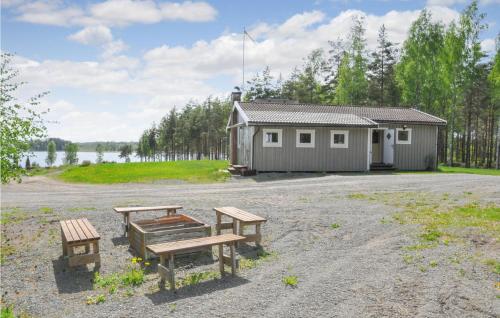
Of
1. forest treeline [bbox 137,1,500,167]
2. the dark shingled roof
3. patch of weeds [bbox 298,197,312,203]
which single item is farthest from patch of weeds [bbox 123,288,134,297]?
forest treeline [bbox 137,1,500,167]

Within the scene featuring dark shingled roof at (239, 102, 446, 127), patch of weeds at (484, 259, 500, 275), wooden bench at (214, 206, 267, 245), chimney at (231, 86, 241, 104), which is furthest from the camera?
chimney at (231, 86, 241, 104)

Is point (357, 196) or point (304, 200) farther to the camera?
point (357, 196)

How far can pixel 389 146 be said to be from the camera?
2423 cm

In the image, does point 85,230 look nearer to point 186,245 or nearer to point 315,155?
point 186,245

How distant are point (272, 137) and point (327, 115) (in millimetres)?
4317

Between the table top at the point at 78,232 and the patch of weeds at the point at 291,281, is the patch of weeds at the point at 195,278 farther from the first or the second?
the table top at the point at 78,232

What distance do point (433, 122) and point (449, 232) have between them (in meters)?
17.7

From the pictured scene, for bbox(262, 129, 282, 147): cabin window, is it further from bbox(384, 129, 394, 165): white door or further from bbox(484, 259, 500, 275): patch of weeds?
bbox(484, 259, 500, 275): patch of weeds

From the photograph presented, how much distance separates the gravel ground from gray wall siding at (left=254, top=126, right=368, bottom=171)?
1015 cm

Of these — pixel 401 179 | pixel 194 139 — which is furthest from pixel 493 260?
pixel 194 139

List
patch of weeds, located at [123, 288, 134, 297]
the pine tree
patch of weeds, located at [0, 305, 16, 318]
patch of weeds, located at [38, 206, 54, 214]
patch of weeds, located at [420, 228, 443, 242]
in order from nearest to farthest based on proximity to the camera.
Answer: patch of weeds, located at [0, 305, 16, 318]
patch of weeds, located at [123, 288, 134, 297]
patch of weeds, located at [420, 228, 443, 242]
patch of weeds, located at [38, 206, 54, 214]
the pine tree

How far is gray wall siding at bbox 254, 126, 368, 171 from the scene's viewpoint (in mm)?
21547

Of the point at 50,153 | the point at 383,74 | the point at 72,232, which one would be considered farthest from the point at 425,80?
the point at 50,153

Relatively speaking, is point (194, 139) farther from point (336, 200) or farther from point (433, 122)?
point (336, 200)
